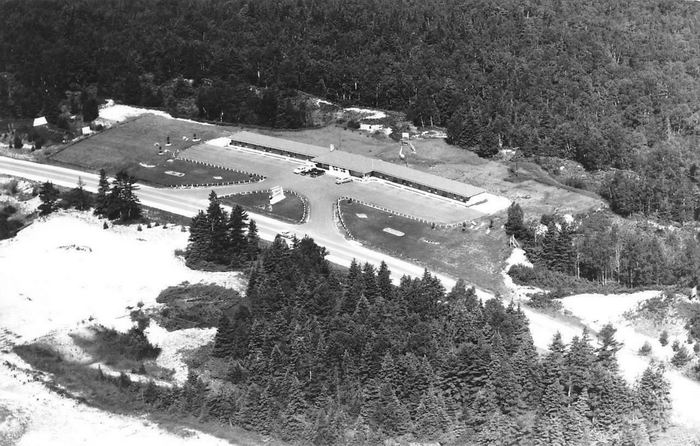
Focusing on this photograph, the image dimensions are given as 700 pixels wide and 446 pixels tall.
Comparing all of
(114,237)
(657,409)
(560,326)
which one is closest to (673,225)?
(560,326)

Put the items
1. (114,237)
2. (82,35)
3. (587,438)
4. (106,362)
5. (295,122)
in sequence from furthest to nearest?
(82,35) < (295,122) < (114,237) < (106,362) < (587,438)

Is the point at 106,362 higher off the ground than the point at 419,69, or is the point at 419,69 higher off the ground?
the point at 419,69

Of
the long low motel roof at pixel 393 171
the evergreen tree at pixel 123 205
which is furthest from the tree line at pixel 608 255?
the evergreen tree at pixel 123 205

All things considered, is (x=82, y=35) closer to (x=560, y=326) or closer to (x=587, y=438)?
(x=560, y=326)

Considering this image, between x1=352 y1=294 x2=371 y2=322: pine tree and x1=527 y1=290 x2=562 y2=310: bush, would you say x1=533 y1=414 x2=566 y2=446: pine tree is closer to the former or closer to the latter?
x1=352 y1=294 x2=371 y2=322: pine tree

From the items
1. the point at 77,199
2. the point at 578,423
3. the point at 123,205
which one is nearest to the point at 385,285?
the point at 578,423

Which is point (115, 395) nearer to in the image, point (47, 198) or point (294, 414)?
point (294, 414)

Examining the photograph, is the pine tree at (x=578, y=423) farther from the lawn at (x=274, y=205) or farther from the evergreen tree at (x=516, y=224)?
the lawn at (x=274, y=205)

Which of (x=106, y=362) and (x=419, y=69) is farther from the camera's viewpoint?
(x=419, y=69)
